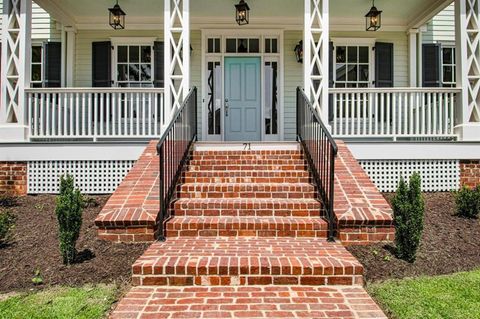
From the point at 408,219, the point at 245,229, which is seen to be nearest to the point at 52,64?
the point at 245,229

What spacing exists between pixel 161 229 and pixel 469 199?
4.42 meters

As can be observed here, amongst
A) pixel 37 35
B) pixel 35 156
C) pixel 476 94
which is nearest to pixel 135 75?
pixel 37 35

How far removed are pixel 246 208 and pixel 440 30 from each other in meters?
8.28

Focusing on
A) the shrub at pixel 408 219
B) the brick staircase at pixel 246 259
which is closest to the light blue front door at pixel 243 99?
the brick staircase at pixel 246 259

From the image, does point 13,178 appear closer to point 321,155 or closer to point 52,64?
point 52,64

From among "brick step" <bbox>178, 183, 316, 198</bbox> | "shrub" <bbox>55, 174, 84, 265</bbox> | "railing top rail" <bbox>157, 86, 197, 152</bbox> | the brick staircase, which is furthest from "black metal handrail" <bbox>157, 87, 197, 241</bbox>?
"shrub" <bbox>55, 174, 84, 265</bbox>

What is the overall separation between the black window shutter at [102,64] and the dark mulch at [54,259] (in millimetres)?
4887

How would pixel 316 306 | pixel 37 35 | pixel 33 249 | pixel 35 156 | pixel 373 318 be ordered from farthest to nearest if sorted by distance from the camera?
pixel 37 35 < pixel 35 156 < pixel 33 249 < pixel 316 306 < pixel 373 318

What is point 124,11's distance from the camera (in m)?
9.08

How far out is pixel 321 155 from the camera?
5.48 metres

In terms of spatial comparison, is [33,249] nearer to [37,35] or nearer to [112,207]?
[112,207]

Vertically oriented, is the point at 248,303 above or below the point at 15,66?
below

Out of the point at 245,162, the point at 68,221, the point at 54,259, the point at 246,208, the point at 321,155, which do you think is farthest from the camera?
the point at 245,162

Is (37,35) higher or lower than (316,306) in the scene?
higher
